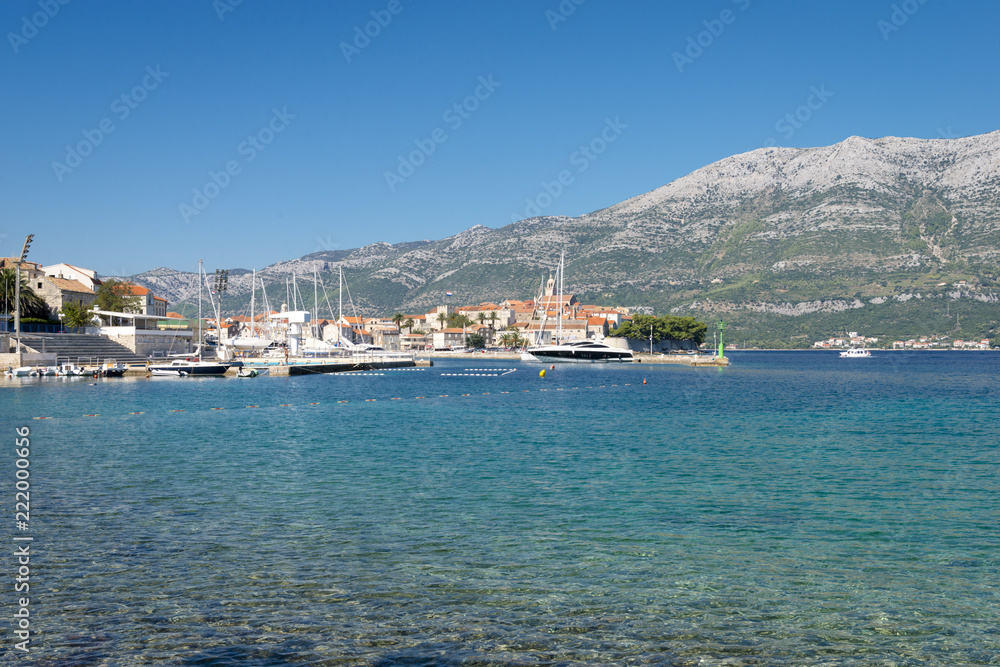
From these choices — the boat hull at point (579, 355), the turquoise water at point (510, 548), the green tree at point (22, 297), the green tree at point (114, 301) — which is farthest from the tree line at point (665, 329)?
the turquoise water at point (510, 548)

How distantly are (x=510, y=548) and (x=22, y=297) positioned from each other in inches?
3517

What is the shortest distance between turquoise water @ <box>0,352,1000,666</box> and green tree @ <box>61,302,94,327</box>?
217ft

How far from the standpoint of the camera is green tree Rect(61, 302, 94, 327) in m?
90.2

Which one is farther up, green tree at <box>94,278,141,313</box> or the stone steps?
green tree at <box>94,278,141,313</box>

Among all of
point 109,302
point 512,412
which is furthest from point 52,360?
point 512,412

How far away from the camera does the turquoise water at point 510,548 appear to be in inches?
367

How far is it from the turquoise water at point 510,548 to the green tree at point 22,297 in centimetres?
6270

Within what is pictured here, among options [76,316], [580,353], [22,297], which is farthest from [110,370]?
[580,353]

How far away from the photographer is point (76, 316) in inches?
3556

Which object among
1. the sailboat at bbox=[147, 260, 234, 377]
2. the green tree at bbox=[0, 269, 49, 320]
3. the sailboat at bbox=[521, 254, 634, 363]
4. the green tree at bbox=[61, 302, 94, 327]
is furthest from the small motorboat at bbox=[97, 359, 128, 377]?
the sailboat at bbox=[521, 254, 634, 363]

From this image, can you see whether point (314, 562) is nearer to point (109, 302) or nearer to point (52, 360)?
point (52, 360)

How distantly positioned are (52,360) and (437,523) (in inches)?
2899

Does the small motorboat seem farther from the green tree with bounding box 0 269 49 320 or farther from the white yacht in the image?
the white yacht

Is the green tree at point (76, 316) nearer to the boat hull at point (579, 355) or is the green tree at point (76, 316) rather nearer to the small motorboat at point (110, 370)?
the small motorboat at point (110, 370)
